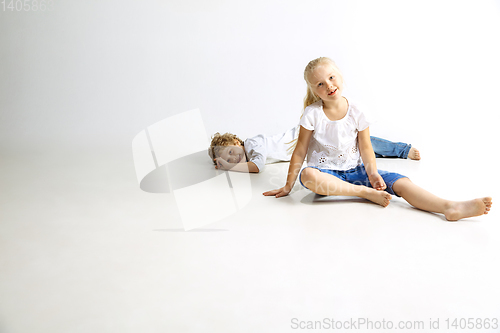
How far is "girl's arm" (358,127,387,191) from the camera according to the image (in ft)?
5.70

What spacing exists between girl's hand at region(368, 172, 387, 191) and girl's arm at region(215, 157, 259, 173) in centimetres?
73

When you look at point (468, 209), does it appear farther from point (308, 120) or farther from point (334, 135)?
point (308, 120)

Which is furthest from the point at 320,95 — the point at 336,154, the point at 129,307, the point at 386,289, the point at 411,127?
the point at 411,127

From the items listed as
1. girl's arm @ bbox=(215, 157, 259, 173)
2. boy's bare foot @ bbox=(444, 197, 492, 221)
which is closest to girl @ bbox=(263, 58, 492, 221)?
boy's bare foot @ bbox=(444, 197, 492, 221)

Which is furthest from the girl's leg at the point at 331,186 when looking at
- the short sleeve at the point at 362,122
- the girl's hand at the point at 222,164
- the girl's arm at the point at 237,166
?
the girl's hand at the point at 222,164

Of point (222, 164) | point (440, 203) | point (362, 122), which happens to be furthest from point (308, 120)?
→ point (222, 164)

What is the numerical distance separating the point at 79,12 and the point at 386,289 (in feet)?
11.1

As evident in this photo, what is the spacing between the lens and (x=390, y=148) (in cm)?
247

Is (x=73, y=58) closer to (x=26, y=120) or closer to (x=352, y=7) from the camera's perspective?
(x=26, y=120)

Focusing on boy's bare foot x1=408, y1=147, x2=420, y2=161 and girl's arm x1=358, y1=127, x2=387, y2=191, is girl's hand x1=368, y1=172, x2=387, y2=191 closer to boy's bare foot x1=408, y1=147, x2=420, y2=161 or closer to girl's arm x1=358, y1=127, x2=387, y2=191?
girl's arm x1=358, y1=127, x2=387, y2=191

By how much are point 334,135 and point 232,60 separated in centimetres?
187

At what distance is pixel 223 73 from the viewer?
3465 mm

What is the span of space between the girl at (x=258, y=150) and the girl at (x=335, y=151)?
20.8 inches

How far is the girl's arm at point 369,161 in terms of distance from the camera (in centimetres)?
174
